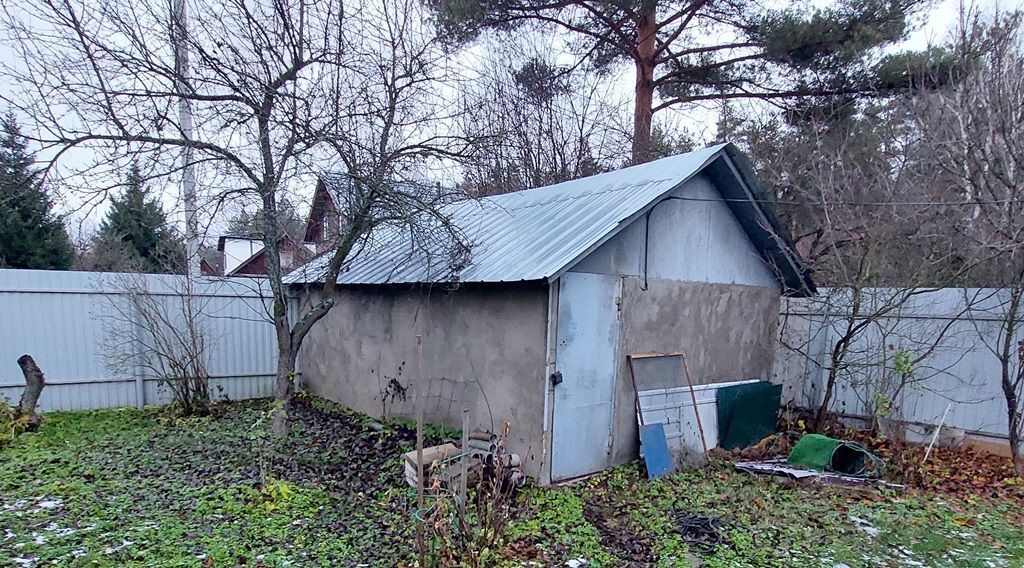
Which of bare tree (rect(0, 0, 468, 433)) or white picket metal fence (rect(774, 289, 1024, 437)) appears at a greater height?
bare tree (rect(0, 0, 468, 433))

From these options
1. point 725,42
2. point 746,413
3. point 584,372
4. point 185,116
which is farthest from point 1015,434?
point 185,116

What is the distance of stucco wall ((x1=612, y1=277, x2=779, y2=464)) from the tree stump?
7.43 meters

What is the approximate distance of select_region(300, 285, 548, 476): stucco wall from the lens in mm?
5375

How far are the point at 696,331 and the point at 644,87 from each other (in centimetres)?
704

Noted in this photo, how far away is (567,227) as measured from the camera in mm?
6012

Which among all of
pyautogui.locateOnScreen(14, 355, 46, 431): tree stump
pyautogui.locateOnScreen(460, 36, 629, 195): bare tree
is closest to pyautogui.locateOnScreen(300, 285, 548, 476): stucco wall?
pyautogui.locateOnScreen(14, 355, 46, 431): tree stump

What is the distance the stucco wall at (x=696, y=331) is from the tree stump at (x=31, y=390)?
7.43 m

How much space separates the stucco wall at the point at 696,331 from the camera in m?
5.95

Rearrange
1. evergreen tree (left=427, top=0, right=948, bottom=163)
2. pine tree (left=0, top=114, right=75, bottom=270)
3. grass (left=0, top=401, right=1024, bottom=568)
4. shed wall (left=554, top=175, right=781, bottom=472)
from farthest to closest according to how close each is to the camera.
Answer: evergreen tree (left=427, top=0, right=948, bottom=163)
pine tree (left=0, top=114, right=75, bottom=270)
shed wall (left=554, top=175, right=781, bottom=472)
grass (left=0, top=401, right=1024, bottom=568)

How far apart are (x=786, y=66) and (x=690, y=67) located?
6.19 feet

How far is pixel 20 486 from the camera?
498 centimetres

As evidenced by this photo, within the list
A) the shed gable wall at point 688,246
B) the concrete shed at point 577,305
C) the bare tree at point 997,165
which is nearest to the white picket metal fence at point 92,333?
the concrete shed at point 577,305

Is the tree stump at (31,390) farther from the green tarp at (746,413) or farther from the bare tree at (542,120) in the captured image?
the green tarp at (746,413)

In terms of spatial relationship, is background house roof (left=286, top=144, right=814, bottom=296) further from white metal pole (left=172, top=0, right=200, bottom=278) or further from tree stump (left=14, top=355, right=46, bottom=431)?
tree stump (left=14, top=355, right=46, bottom=431)
